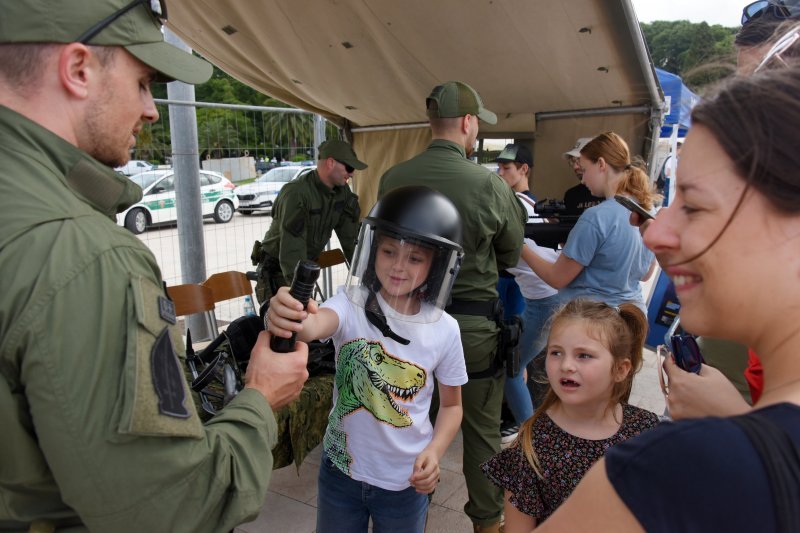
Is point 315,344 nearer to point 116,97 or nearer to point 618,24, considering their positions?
point 116,97

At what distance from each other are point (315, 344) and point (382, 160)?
10.1 ft

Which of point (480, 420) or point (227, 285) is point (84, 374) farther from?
point (227, 285)

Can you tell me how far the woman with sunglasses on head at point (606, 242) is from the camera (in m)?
2.90

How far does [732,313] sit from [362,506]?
141 cm

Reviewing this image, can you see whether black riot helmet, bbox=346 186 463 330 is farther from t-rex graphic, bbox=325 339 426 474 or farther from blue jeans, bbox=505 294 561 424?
blue jeans, bbox=505 294 561 424

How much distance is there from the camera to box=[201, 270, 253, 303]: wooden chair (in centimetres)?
392

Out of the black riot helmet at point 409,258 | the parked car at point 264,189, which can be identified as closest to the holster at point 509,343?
the black riot helmet at point 409,258

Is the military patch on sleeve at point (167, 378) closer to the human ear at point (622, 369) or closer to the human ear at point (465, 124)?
the human ear at point (622, 369)

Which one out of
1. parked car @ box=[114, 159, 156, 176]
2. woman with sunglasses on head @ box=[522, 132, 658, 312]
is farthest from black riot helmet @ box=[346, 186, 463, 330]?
parked car @ box=[114, 159, 156, 176]

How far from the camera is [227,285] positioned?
3.98 m

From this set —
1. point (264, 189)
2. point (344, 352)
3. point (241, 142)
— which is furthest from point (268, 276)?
point (264, 189)

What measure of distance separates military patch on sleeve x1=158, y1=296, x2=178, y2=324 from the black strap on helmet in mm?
896

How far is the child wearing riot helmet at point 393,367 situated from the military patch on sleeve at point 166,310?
680 mm

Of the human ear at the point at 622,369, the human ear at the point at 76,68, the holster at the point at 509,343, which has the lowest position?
the holster at the point at 509,343
